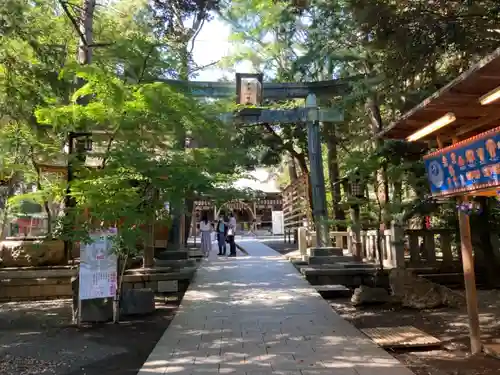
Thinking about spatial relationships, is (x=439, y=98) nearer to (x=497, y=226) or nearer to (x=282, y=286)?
(x=282, y=286)

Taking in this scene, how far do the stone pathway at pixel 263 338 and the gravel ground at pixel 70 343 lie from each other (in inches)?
17.3

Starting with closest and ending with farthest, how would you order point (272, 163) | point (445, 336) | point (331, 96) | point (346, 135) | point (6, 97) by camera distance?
point (445, 336)
point (6, 97)
point (331, 96)
point (346, 135)
point (272, 163)

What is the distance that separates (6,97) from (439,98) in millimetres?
7984

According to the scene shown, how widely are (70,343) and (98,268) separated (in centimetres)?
150

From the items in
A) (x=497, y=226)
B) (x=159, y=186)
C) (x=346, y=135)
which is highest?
(x=346, y=135)

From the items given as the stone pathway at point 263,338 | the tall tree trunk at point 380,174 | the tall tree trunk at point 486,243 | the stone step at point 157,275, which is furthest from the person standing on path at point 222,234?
the tall tree trunk at point 486,243

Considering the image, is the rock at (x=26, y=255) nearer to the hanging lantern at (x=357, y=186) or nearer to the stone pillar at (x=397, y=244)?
the hanging lantern at (x=357, y=186)

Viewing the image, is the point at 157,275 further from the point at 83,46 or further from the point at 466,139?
the point at 466,139

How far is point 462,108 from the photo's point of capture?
587 cm

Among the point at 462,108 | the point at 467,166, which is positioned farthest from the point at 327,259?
the point at 462,108

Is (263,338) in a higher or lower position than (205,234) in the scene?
lower

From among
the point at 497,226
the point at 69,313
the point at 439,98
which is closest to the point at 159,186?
the point at 69,313

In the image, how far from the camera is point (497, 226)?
479 inches

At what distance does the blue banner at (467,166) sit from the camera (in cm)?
528
